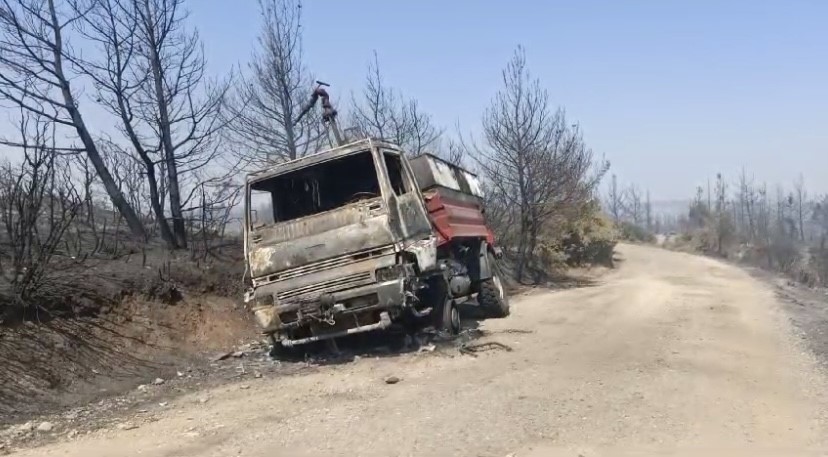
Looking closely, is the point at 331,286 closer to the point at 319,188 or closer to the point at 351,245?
the point at 351,245

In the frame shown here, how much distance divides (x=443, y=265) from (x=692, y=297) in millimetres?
9023

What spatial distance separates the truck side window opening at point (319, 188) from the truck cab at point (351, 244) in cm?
1

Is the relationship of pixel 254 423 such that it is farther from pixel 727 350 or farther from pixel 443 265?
pixel 727 350

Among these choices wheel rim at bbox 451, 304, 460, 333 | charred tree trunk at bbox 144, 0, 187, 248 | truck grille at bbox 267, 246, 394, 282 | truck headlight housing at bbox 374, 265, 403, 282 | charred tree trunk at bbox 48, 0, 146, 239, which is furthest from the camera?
charred tree trunk at bbox 144, 0, 187, 248

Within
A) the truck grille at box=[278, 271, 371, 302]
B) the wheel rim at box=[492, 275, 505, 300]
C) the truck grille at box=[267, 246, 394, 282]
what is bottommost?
the wheel rim at box=[492, 275, 505, 300]

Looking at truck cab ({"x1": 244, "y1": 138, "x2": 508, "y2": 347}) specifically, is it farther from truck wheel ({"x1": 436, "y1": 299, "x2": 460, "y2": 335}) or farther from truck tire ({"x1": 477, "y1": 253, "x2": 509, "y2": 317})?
truck tire ({"x1": 477, "y1": 253, "x2": 509, "y2": 317})

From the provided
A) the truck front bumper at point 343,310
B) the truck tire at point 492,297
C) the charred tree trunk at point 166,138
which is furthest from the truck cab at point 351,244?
the charred tree trunk at point 166,138

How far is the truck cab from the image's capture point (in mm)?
8969

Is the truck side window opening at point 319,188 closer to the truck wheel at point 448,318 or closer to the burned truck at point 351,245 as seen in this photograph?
the burned truck at point 351,245

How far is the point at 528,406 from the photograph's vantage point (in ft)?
21.7

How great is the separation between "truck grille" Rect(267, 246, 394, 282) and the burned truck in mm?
13

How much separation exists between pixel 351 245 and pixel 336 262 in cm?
29

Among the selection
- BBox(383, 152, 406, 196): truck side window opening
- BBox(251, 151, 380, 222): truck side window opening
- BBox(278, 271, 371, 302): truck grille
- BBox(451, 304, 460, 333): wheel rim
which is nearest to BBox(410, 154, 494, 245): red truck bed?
BBox(383, 152, 406, 196): truck side window opening

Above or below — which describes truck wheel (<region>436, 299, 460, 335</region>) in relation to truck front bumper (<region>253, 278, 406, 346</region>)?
below
